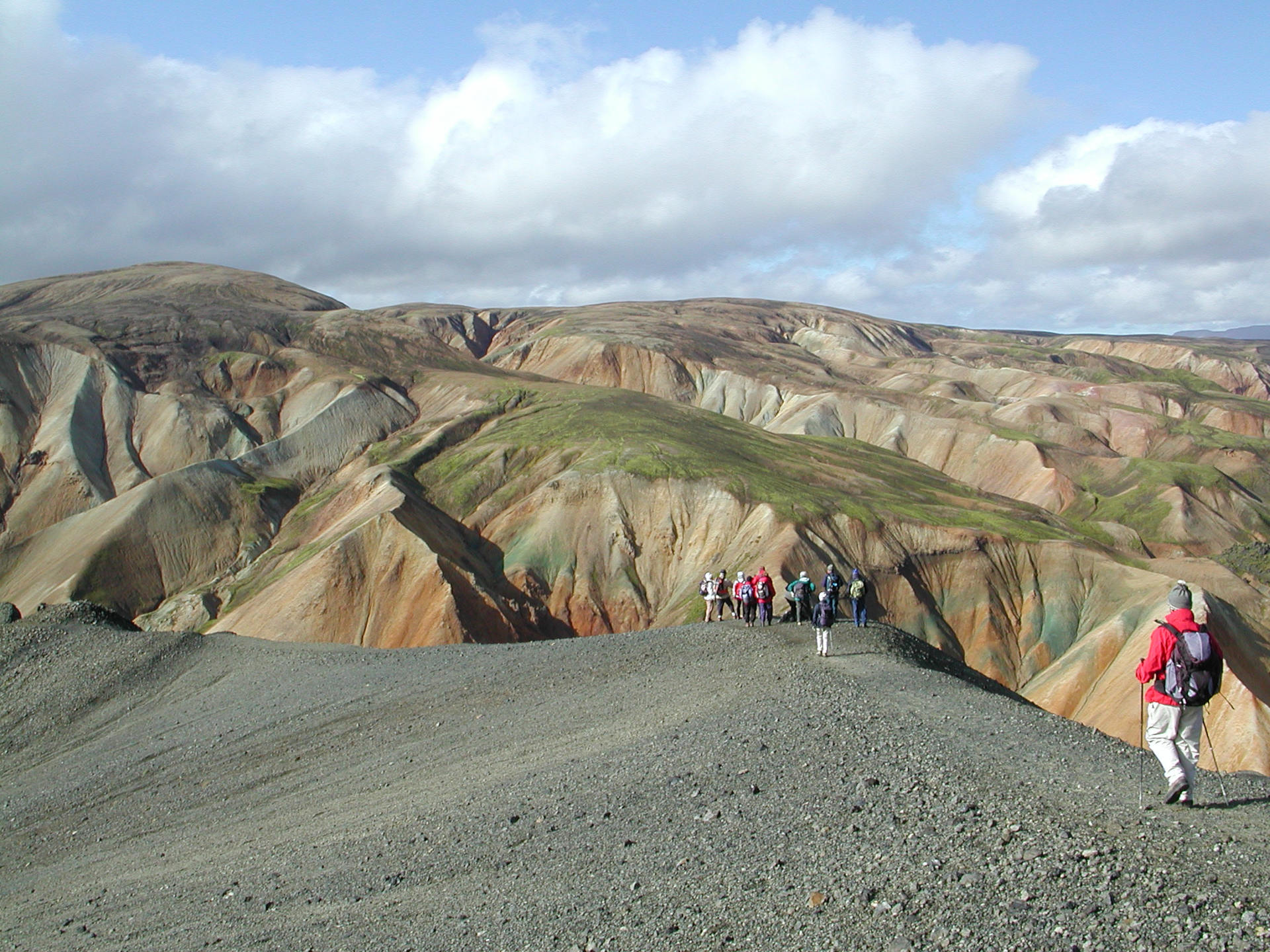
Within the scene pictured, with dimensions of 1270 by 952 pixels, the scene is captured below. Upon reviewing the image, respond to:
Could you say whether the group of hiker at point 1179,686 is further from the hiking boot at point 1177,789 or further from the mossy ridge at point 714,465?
the mossy ridge at point 714,465

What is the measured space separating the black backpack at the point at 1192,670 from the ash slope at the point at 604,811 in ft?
4.06

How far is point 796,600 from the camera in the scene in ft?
77.0

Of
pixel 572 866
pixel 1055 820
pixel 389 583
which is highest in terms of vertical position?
pixel 1055 820

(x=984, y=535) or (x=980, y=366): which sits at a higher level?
(x=980, y=366)

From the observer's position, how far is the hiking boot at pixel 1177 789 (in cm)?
969

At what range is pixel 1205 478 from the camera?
82.1 meters

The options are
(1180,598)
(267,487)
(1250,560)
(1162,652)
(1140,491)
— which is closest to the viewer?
(1162,652)

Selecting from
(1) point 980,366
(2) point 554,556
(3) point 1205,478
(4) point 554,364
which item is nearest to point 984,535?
(2) point 554,556

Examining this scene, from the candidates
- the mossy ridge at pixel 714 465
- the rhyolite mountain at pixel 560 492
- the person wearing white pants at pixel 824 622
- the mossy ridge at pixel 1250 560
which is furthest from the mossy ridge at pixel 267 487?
the mossy ridge at pixel 1250 560

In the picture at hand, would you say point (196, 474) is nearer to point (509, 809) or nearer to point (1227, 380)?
point (509, 809)

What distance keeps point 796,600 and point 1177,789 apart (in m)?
13.8

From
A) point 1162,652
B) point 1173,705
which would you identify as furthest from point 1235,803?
point 1162,652

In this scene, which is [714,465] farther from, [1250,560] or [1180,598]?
[1180,598]

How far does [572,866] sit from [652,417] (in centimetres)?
5835
